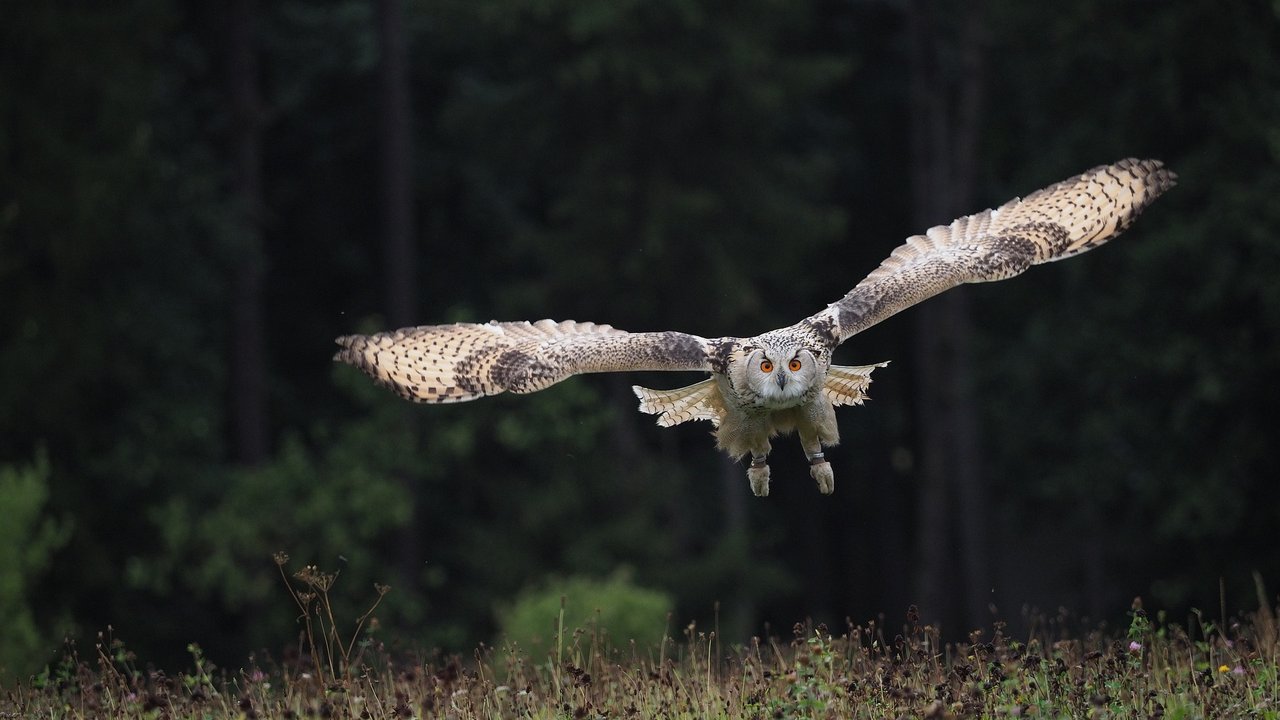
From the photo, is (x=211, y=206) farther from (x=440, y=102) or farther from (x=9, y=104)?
(x=440, y=102)

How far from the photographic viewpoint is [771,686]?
8164 millimetres

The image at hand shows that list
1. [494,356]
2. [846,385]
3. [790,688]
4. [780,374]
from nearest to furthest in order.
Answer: [790,688] < [780,374] < [494,356] < [846,385]

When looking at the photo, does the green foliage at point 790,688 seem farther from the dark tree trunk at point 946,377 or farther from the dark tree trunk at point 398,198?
the dark tree trunk at point 398,198

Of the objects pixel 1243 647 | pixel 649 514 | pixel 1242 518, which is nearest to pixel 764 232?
pixel 649 514

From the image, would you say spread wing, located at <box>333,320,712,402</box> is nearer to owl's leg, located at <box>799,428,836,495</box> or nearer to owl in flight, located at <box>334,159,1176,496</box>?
owl in flight, located at <box>334,159,1176,496</box>

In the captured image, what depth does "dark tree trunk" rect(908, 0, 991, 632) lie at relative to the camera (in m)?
25.5

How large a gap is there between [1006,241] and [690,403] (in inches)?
85.8

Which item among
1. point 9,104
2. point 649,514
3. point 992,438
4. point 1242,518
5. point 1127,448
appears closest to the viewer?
point 1242,518

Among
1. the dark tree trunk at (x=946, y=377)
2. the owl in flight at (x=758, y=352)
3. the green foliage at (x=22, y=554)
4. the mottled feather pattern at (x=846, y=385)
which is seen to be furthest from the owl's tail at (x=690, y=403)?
the dark tree trunk at (x=946, y=377)

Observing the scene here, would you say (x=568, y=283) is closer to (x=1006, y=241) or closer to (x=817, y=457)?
(x=1006, y=241)

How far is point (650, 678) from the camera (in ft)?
26.7

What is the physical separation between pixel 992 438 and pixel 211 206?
1309cm

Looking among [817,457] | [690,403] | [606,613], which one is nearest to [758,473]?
[817,457]

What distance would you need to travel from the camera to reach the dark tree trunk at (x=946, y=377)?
25500 mm
